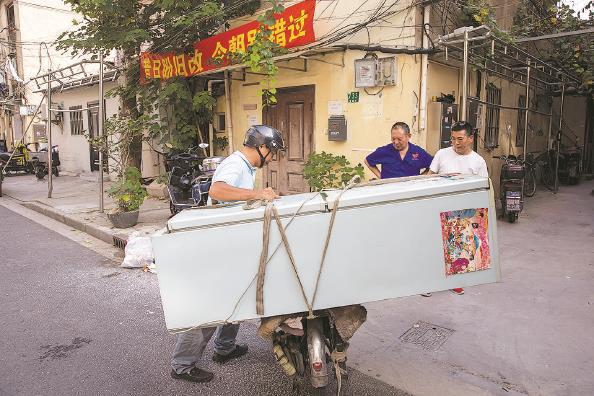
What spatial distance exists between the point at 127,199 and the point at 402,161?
16.9 ft

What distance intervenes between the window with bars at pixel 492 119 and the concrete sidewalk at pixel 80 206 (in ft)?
23.4

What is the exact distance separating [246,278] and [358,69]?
237 inches

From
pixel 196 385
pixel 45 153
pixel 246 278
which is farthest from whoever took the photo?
pixel 45 153

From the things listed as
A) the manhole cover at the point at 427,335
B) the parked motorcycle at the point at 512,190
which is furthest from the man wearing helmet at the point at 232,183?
the parked motorcycle at the point at 512,190

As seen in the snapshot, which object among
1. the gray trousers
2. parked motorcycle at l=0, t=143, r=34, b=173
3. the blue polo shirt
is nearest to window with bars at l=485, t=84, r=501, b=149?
the blue polo shirt

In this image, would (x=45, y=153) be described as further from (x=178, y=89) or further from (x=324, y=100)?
(x=324, y=100)

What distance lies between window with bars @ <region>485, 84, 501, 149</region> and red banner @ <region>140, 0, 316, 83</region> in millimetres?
4609

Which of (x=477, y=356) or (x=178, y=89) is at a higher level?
(x=178, y=89)

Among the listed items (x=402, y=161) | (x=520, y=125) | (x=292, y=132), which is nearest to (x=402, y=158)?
(x=402, y=161)

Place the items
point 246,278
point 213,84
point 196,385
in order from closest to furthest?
point 246,278 → point 196,385 → point 213,84

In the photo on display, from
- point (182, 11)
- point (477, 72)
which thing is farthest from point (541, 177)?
point (182, 11)

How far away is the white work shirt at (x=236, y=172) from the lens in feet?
9.68

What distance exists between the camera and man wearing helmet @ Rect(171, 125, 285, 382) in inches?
113

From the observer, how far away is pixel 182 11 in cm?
932
